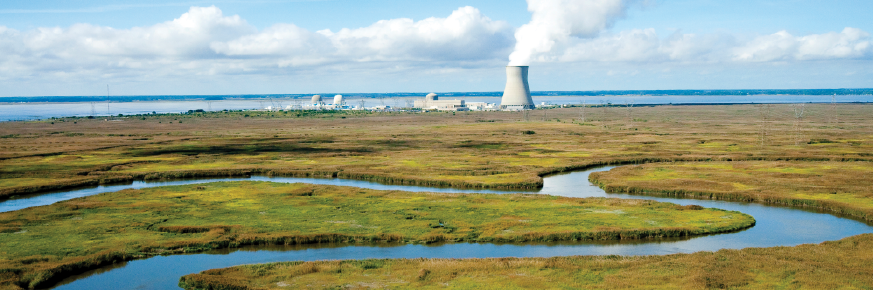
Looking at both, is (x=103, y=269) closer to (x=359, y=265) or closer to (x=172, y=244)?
(x=172, y=244)

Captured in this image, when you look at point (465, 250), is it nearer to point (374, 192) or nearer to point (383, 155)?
point (374, 192)

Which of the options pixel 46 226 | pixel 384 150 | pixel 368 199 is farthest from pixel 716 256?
pixel 384 150

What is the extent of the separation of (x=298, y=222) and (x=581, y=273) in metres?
19.9

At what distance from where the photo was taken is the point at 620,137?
11744 cm

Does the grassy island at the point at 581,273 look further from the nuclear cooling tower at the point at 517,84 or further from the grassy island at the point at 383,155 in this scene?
the nuclear cooling tower at the point at 517,84

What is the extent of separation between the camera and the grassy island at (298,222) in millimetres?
34781

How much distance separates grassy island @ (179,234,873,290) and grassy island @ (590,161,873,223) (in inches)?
644

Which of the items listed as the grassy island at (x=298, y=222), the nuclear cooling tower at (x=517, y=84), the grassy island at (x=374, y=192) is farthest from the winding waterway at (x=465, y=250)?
the nuclear cooling tower at (x=517, y=84)

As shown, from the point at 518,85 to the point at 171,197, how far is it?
A: 482 ft

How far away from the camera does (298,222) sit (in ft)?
136

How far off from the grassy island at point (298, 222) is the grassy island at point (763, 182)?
7991 mm

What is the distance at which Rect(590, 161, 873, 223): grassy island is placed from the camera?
160 feet

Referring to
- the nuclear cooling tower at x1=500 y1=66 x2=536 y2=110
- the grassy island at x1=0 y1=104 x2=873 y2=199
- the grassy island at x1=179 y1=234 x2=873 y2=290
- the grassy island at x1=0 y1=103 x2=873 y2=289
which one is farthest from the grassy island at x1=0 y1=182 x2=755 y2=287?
the nuclear cooling tower at x1=500 y1=66 x2=536 y2=110

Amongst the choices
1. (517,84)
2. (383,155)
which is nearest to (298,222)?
(383,155)
